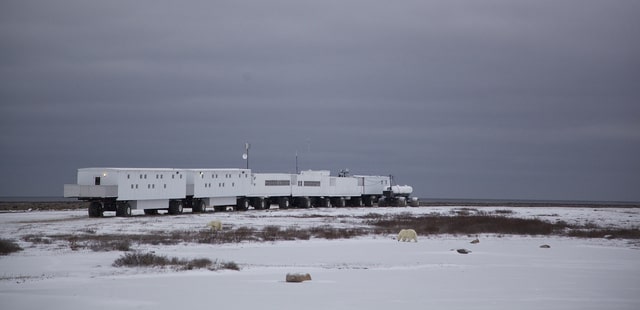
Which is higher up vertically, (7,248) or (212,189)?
(212,189)

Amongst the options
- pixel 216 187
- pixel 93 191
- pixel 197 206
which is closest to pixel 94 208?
pixel 93 191

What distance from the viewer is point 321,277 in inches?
921

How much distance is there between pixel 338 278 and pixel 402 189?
80.1 meters

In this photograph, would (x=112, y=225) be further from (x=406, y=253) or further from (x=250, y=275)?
(x=250, y=275)

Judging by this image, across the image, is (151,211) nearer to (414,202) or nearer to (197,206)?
(197,206)

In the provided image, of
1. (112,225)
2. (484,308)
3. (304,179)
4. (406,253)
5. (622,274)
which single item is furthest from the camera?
(304,179)

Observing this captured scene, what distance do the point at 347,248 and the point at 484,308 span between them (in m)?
16.2

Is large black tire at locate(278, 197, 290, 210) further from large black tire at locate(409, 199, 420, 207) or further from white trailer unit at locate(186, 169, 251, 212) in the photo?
large black tire at locate(409, 199, 420, 207)

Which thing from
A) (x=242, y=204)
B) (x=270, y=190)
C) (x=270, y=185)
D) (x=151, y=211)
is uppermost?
(x=270, y=185)

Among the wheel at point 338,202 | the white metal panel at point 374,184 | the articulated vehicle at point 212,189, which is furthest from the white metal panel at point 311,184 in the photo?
the white metal panel at point 374,184

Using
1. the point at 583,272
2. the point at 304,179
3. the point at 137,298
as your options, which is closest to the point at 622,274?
the point at 583,272

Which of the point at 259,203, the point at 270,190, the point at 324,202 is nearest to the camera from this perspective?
the point at 259,203

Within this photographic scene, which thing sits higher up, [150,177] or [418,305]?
[150,177]

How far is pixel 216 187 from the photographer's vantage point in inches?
2810
